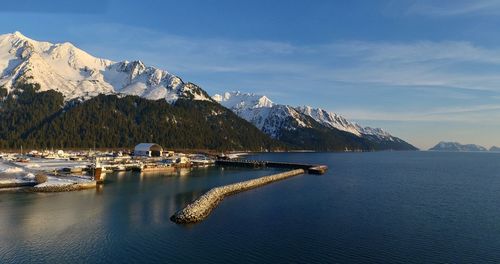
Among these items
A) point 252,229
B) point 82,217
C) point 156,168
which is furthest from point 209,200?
point 156,168

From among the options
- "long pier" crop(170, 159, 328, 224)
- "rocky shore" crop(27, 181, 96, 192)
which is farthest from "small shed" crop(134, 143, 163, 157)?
"rocky shore" crop(27, 181, 96, 192)

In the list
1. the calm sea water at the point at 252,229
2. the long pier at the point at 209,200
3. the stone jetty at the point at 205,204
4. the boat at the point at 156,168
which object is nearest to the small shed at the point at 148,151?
the boat at the point at 156,168

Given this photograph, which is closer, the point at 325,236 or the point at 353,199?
the point at 325,236

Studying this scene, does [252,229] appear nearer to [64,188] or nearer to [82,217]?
[82,217]

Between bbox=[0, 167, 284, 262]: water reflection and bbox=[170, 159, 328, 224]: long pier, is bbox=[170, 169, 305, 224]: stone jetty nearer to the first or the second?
bbox=[170, 159, 328, 224]: long pier

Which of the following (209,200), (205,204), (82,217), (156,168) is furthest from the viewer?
(156,168)

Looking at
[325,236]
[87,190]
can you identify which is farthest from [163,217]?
[87,190]

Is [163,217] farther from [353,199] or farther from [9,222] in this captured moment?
[353,199]

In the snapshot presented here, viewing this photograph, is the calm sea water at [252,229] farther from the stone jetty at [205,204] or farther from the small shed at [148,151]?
the small shed at [148,151]
